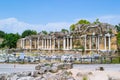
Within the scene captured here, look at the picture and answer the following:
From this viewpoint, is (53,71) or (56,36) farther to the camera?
(56,36)

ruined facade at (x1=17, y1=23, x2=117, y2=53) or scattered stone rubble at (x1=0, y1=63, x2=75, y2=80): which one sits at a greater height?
ruined facade at (x1=17, y1=23, x2=117, y2=53)

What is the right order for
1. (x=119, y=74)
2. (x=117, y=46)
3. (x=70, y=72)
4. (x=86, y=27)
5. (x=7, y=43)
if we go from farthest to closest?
(x=7, y=43) → (x=86, y=27) → (x=117, y=46) → (x=119, y=74) → (x=70, y=72)

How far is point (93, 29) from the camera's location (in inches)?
3054

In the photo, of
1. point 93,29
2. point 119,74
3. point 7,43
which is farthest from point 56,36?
point 119,74

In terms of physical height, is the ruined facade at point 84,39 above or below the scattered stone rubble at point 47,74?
above

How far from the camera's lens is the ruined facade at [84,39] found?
71.4m

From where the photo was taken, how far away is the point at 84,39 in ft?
247

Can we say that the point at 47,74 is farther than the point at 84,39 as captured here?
No

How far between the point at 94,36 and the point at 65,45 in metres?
8.24

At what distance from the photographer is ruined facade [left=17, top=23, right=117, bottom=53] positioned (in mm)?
71375

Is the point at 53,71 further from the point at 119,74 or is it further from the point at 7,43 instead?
the point at 7,43

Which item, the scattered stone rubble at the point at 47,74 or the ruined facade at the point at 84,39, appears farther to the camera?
the ruined facade at the point at 84,39

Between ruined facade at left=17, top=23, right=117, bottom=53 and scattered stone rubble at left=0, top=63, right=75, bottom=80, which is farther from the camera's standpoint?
ruined facade at left=17, top=23, right=117, bottom=53

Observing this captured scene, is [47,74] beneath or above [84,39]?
beneath
